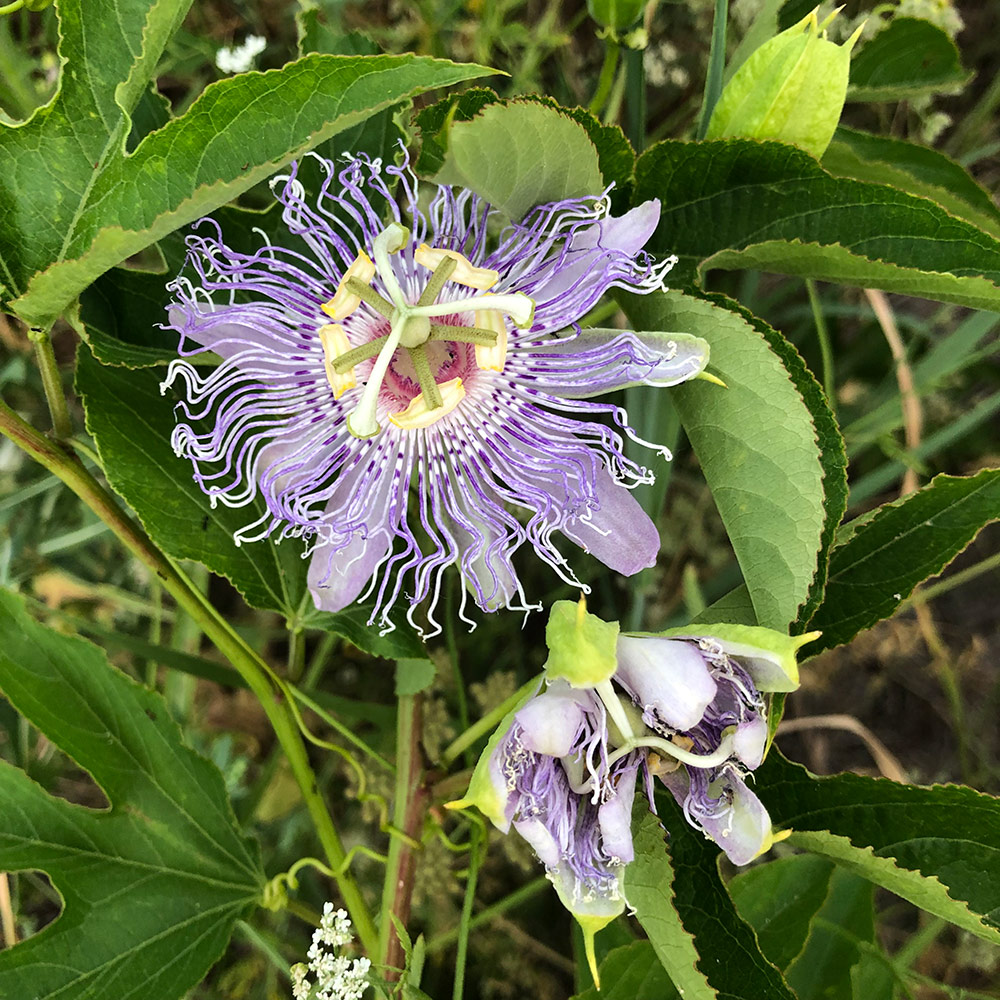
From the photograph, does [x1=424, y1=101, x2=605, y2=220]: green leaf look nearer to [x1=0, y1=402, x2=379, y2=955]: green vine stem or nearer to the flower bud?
the flower bud

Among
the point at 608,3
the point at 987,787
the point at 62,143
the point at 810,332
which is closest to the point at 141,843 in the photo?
the point at 62,143

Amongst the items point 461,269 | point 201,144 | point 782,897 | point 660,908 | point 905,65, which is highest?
point 905,65

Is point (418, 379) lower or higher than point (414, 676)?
higher

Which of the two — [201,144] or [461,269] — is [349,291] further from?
[201,144]

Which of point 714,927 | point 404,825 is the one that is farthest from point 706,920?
point 404,825

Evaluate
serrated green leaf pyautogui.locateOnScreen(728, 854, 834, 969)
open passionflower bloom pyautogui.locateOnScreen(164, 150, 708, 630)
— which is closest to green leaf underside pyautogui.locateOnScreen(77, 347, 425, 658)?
open passionflower bloom pyautogui.locateOnScreen(164, 150, 708, 630)

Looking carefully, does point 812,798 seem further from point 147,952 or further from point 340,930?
point 147,952

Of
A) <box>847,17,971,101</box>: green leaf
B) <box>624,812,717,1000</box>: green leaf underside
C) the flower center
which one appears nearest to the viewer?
<box>624,812,717,1000</box>: green leaf underside

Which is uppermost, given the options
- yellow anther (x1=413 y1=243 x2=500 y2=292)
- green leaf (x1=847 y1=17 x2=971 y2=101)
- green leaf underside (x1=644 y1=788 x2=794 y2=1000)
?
green leaf (x1=847 y1=17 x2=971 y2=101)
